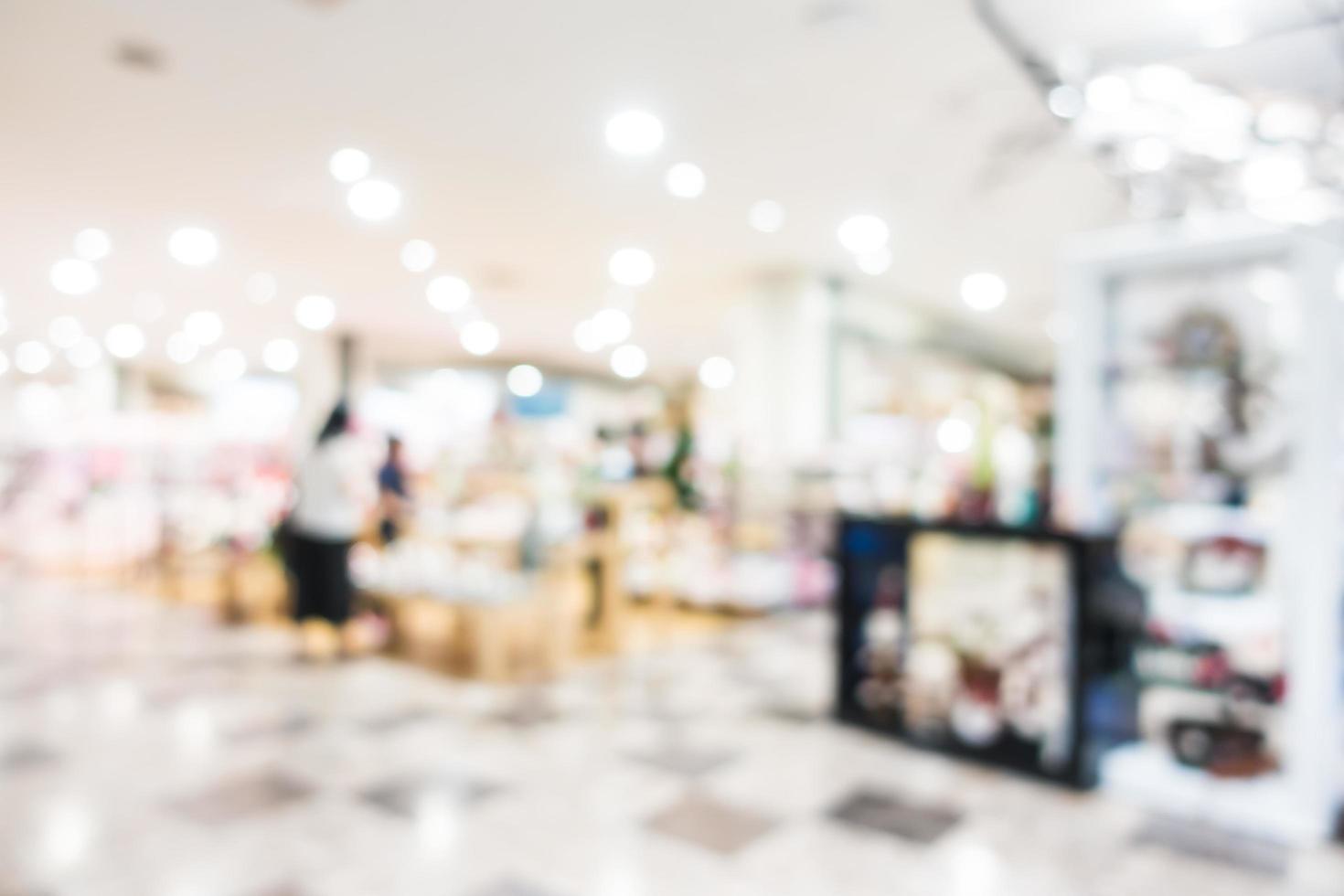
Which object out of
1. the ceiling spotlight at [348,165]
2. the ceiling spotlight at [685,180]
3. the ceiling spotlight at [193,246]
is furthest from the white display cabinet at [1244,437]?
the ceiling spotlight at [193,246]

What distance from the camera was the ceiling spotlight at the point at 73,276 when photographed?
7.05 m

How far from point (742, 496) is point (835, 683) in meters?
3.13

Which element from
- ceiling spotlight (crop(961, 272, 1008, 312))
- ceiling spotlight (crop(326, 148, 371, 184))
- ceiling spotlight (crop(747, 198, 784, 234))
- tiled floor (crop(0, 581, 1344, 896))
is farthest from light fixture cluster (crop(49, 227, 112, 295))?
ceiling spotlight (crop(961, 272, 1008, 312))

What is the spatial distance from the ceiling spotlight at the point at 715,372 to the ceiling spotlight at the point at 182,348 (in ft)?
26.9

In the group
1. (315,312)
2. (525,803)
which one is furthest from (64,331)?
(525,803)

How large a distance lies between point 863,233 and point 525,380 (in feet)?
37.6

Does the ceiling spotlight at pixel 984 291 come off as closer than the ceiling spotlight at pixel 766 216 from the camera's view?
No

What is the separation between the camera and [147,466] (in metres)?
8.38

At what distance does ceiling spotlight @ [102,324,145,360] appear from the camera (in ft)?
35.5

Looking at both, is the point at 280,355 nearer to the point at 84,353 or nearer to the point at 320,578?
the point at 84,353

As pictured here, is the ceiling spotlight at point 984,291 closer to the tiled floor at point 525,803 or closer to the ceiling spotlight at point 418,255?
the ceiling spotlight at point 418,255

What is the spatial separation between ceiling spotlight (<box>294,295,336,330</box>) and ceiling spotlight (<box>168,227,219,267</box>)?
2.01 meters

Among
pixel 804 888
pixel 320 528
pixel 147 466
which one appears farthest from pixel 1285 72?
pixel 147 466

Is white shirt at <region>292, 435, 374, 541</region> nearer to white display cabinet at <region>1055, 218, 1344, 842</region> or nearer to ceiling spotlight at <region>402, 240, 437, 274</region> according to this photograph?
ceiling spotlight at <region>402, 240, 437, 274</region>
